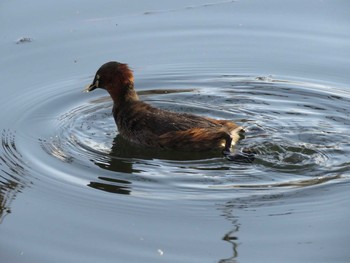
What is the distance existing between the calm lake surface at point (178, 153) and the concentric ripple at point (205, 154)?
0.06 feet

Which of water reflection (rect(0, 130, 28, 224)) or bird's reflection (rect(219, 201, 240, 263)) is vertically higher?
water reflection (rect(0, 130, 28, 224))

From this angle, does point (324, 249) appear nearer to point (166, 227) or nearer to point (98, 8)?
point (166, 227)

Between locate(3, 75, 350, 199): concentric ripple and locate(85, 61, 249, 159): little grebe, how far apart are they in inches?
4.4

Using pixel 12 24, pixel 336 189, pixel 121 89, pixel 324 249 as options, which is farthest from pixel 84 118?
pixel 324 249

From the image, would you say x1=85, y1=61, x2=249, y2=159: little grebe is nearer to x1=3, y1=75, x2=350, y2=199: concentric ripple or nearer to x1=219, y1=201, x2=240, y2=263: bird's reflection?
x1=3, y1=75, x2=350, y2=199: concentric ripple

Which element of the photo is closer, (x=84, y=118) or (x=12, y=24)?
(x=84, y=118)

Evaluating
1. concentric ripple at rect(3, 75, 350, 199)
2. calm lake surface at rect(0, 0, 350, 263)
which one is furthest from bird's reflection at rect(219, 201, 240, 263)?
concentric ripple at rect(3, 75, 350, 199)

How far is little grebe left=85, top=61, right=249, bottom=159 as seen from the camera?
8477mm

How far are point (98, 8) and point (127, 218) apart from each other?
17.6 feet

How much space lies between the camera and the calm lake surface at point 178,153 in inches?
259

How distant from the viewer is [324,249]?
636 centimetres

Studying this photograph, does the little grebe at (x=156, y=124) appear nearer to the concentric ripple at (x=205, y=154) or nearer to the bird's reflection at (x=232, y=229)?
the concentric ripple at (x=205, y=154)

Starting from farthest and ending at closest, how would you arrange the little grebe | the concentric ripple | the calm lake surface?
the little grebe, the concentric ripple, the calm lake surface

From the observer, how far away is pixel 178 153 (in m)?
8.52
